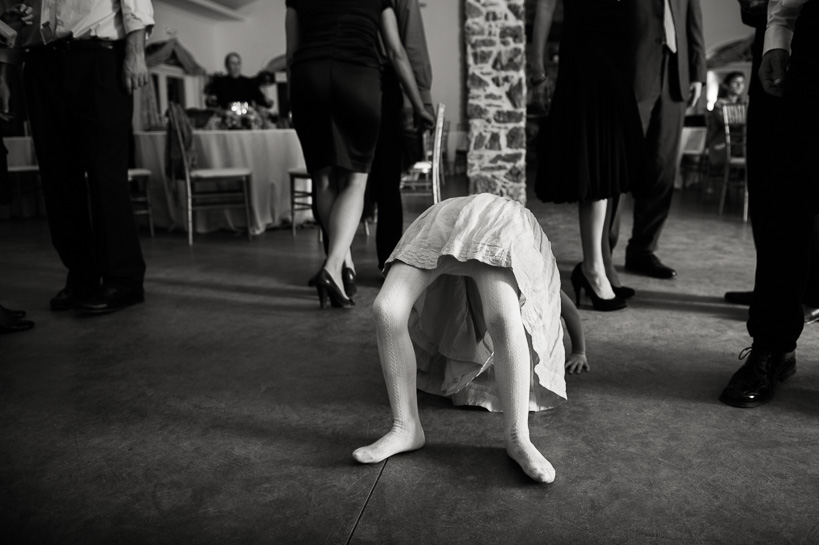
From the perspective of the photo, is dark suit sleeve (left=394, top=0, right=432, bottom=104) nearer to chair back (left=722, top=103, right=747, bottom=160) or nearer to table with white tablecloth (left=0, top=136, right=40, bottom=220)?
chair back (left=722, top=103, right=747, bottom=160)

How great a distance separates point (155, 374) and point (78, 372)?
0.24m

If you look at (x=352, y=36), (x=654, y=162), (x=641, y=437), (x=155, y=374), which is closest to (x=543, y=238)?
(x=641, y=437)

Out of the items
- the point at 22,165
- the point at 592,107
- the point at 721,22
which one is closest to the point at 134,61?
the point at 592,107

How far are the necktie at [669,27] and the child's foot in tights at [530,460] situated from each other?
204 centimetres

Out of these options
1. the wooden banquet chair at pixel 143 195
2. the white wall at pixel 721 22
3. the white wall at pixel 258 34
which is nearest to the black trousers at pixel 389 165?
the wooden banquet chair at pixel 143 195

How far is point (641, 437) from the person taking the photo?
1494 mm

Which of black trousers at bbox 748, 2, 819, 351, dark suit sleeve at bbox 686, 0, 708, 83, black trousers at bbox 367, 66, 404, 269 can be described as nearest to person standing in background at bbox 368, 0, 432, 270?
black trousers at bbox 367, 66, 404, 269

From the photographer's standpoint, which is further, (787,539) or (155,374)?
(155,374)

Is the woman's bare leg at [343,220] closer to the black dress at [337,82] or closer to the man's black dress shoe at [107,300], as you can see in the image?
the black dress at [337,82]

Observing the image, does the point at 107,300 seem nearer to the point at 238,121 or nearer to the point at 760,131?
the point at 760,131

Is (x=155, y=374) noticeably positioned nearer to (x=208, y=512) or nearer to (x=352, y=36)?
(x=208, y=512)

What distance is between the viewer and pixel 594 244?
251 centimetres

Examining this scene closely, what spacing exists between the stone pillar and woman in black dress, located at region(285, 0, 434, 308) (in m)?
2.87

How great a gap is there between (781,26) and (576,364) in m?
Answer: 1.03
